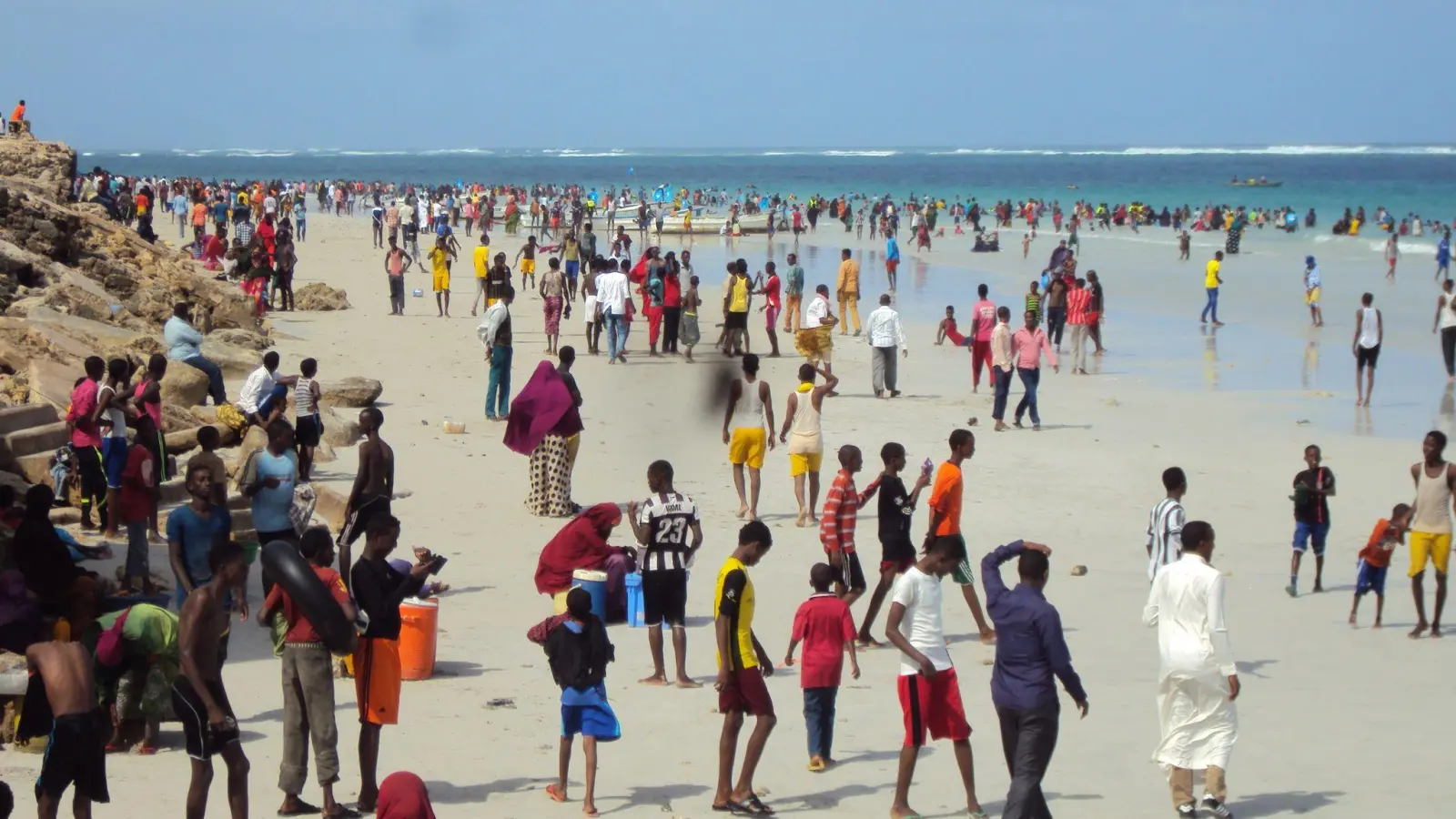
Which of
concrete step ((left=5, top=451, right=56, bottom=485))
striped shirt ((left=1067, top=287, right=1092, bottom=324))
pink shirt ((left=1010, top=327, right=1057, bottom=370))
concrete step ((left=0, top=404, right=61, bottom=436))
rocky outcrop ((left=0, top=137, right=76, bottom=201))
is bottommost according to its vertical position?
concrete step ((left=5, top=451, right=56, bottom=485))

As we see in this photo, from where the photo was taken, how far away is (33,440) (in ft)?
39.8

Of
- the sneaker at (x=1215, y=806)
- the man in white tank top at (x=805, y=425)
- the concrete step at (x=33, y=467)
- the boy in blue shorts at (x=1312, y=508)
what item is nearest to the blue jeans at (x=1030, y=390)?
the man in white tank top at (x=805, y=425)

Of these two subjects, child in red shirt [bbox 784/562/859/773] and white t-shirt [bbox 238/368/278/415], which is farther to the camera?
white t-shirt [bbox 238/368/278/415]

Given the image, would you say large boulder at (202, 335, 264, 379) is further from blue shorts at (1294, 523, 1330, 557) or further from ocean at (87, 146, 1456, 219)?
ocean at (87, 146, 1456, 219)

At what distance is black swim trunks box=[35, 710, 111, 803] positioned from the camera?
19.3 ft

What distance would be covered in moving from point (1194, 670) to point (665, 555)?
121 inches

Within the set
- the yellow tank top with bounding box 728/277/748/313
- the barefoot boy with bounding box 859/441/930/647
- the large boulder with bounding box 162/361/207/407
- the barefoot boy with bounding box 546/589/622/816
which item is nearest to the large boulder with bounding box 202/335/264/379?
the large boulder with bounding box 162/361/207/407

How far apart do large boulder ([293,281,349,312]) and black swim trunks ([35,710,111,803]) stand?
20.2 meters

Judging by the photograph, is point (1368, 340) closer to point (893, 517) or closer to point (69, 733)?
point (893, 517)

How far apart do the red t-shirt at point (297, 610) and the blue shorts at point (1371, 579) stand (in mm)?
6956

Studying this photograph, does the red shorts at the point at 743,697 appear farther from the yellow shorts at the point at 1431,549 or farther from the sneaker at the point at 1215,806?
the yellow shorts at the point at 1431,549

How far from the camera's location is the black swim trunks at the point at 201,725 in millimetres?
6137

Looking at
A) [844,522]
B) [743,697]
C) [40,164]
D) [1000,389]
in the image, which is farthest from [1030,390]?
[40,164]

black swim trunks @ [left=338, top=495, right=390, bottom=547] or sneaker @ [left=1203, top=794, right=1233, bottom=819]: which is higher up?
black swim trunks @ [left=338, top=495, right=390, bottom=547]
